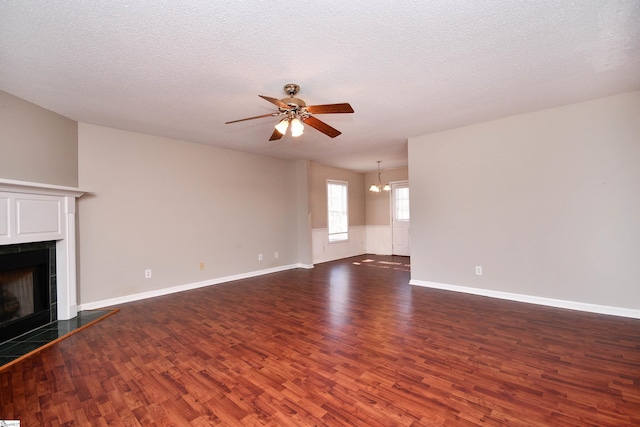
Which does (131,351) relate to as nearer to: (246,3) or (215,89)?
(215,89)

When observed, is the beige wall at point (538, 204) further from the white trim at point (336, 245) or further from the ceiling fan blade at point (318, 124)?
the white trim at point (336, 245)

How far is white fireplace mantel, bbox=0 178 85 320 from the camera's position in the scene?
275cm

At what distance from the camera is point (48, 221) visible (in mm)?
→ 3160

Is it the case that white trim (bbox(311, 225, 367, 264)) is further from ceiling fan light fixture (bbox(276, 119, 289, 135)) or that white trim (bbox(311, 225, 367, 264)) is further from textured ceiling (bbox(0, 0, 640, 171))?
ceiling fan light fixture (bbox(276, 119, 289, 135))

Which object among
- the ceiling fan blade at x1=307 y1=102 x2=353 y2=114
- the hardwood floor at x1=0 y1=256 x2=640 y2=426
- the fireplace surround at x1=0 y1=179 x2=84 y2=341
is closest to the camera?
the hardwood floor at x1=0 y1=256 x2=640 y2=426

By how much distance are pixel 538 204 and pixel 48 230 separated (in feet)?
19.5

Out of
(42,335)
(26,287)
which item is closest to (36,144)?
(26,287)

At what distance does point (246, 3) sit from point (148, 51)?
985 millimetres

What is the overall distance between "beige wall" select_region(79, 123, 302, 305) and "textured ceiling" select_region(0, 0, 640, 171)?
0.73m

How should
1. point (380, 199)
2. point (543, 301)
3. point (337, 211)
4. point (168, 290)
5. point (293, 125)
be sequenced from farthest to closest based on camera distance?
point (380, 199) → point (337, 211) → point (168, 290) → point (543, 301) → point (293, 125)

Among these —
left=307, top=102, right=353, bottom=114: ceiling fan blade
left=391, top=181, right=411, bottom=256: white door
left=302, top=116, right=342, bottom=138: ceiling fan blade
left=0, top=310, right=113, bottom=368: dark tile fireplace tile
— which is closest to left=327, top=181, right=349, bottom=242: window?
left=391, top=181, right=411, bottom=256: white door

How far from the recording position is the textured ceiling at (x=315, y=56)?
5.83 feet

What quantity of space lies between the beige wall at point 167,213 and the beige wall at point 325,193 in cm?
113

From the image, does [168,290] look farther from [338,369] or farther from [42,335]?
[338,369]
